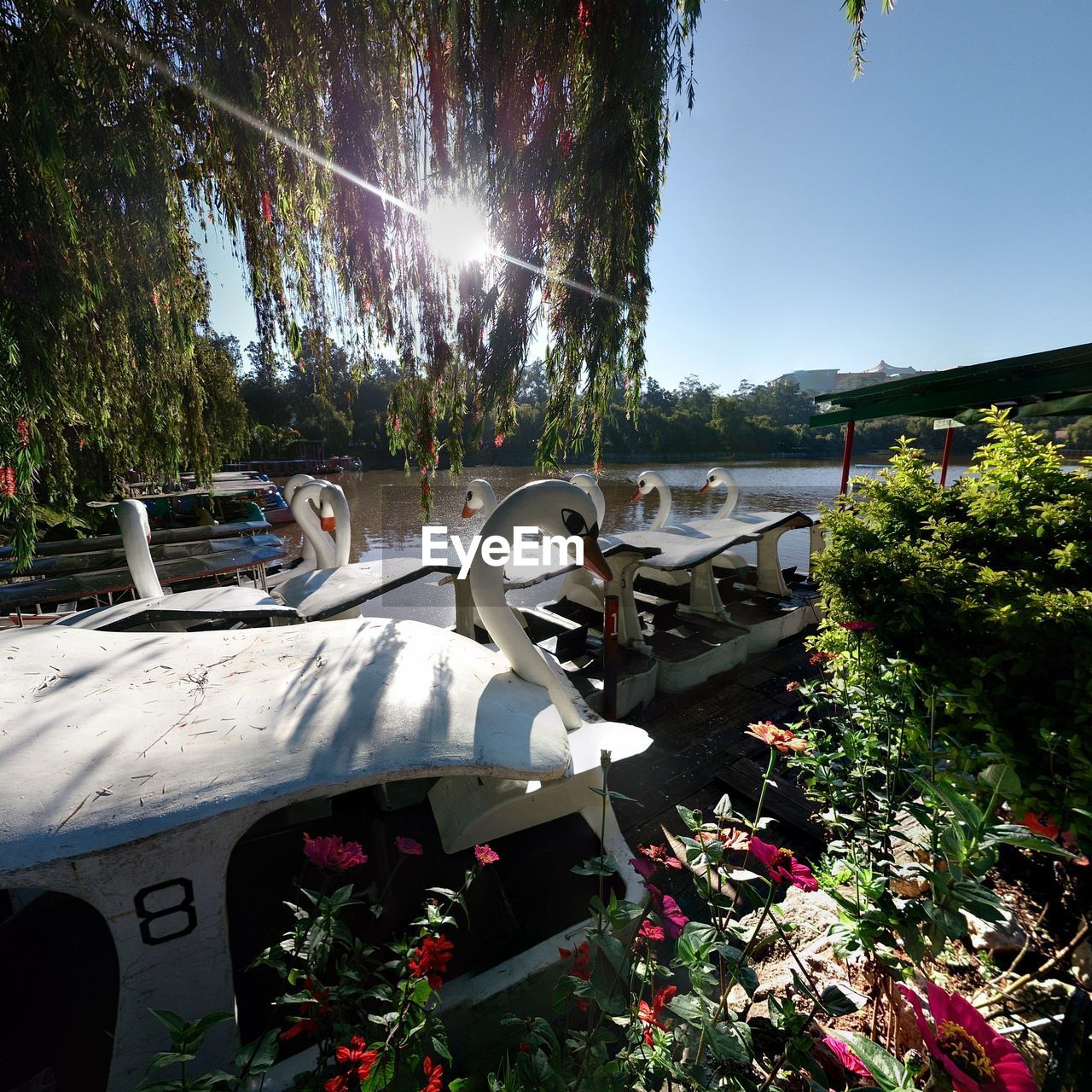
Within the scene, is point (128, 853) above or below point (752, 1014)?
above

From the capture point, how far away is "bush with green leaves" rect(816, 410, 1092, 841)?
5.53 ft

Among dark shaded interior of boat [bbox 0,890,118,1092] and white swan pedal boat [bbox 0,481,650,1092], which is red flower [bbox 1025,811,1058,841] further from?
dark shaded interior of boat [bbox 0,890,118,1092]

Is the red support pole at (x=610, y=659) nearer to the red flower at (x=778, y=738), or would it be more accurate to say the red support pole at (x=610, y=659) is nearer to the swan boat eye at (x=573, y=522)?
the swan boat eye at (x=573, y=522)

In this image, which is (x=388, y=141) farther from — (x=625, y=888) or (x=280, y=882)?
(x=625, y=888)

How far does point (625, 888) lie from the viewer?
2.34 m

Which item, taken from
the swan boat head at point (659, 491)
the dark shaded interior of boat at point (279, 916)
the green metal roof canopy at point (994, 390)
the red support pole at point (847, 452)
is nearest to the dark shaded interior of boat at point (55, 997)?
the dark shaded interior of boat at point (279, 916)

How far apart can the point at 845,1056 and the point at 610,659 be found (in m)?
3.49

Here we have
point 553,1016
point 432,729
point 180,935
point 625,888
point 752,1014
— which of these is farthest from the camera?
point 625,888

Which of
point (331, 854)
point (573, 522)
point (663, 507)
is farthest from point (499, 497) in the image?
point (331, 854)

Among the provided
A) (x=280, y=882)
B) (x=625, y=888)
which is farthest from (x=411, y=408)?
(x=625, y=888)

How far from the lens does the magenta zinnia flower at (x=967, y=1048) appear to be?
84cm

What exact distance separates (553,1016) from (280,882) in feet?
4.53

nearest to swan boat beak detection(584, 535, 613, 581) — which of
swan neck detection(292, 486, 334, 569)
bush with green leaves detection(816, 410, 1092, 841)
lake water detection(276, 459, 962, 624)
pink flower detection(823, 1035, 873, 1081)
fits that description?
bush with green leaves detection(816, 410, 1092, 841)

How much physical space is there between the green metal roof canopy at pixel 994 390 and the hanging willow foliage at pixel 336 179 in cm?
328
